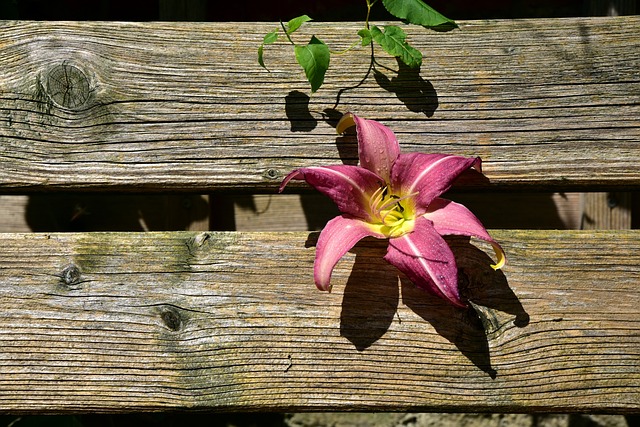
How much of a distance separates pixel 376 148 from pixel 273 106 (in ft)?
0.84

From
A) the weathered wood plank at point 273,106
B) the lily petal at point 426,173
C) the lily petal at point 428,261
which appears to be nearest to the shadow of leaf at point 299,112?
the weathered wood plank at point 273,106

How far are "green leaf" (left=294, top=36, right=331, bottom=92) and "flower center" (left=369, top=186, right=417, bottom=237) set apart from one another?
25 cm

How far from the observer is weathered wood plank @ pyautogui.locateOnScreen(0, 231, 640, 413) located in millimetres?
1227

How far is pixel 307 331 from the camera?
1246 millimetres

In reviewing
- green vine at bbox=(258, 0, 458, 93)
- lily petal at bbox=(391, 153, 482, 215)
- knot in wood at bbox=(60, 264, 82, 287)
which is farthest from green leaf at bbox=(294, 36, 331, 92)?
knot in wood at bbox=(60, 264, 82, 287)

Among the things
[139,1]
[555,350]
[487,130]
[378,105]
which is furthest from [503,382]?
[139,1]

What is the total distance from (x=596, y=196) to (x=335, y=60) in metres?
0.80

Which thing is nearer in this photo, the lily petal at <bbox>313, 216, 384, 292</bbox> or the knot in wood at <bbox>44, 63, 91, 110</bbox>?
the lily petal at <bbox>313, 216, 384, 292</bbox>

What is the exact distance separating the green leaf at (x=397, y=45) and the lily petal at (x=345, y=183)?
0.27m

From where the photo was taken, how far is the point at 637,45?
4.49ft

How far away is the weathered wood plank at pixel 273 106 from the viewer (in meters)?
1.32

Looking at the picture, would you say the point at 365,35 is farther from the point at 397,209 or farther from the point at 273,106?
the point at 397,209

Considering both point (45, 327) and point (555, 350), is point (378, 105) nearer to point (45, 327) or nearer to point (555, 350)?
point (555, 350)

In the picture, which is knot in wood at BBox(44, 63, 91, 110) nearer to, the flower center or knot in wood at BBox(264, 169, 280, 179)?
knot in wood at BBox(264, 169, 280, 179)
